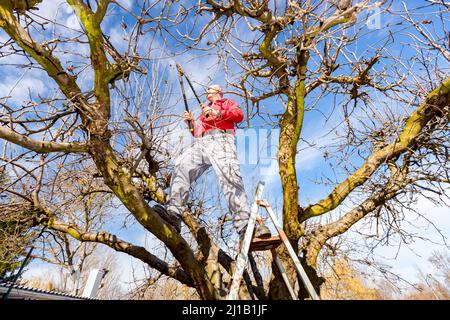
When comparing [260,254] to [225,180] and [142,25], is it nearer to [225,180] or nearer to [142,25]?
[225,180]

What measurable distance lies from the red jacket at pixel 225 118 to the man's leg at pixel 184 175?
9.2 inches

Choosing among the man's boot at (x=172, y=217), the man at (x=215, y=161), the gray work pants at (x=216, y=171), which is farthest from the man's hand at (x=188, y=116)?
the man's boot at (x=172, y=217)

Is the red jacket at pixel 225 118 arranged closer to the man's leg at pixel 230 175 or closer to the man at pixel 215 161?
the man at pixel 215 161

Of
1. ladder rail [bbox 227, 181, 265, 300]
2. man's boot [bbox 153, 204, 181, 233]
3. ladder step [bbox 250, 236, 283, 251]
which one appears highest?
man's boot [bbox 153, 204, 181, 233]

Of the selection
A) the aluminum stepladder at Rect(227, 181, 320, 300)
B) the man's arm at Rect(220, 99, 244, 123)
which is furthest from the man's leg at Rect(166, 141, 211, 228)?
the aluminum stepladder at Rect(227, 181, 320, 300)

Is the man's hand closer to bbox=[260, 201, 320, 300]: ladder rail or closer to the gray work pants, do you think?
the gray work pants

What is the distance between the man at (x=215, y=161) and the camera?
3135 millimetres

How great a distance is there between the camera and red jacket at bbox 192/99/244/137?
338cm

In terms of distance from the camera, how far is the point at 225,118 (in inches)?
133

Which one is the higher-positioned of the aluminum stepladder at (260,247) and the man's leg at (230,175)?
the man's leg at (230,175)

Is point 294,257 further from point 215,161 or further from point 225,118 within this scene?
point 225,118

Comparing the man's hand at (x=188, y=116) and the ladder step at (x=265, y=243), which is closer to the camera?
the ladder step at (x=265, y=243)

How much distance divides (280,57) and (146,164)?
9.17 ft

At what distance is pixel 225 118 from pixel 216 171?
0.61 metres
